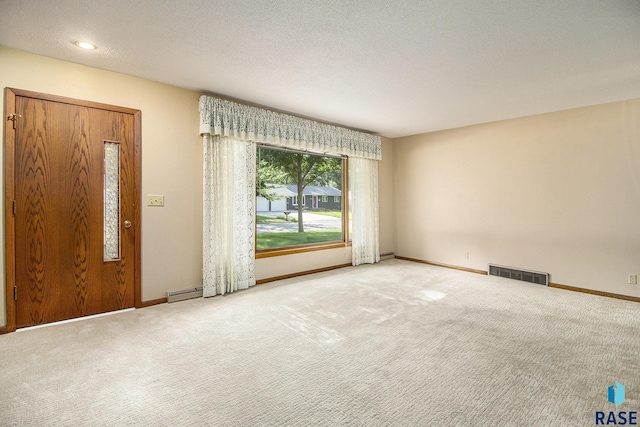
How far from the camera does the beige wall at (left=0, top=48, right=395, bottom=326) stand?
3113mm

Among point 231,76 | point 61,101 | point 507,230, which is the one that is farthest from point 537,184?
point 61,101

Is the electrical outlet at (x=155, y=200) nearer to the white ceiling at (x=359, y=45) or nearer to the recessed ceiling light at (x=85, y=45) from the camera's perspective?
the white ceiling at (x=359, y=45)

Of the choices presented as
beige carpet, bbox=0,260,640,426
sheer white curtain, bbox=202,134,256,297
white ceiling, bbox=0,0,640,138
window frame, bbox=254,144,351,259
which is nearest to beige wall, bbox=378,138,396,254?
window frame, bbox=254,144,351,259

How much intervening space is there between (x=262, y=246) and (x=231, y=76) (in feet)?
7.75

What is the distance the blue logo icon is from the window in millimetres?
3675

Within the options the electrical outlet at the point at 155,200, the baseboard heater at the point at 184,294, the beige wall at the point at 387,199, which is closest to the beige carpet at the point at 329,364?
the baseboard heater at the point at 184,294

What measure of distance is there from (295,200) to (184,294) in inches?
88.9

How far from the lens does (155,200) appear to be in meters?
3.45

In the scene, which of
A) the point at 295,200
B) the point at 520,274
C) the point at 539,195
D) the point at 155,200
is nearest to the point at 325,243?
the point at 295,200

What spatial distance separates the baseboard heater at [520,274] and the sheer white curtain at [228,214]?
3.78m

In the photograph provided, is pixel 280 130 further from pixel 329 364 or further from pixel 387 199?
pixel 329 364

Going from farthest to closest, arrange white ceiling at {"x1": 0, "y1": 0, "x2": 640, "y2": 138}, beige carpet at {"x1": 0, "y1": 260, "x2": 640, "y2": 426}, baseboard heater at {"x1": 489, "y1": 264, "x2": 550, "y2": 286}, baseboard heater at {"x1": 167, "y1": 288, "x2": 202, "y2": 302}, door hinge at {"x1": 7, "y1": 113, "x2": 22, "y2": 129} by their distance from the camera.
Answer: baseboard heater at {"x1": 489, "y1": 264, "x2": 550, "y2": 286}
baseboard heater at {"x1": 167, "y1": 288, "x2": 202, "y2": 302}
door hinge at {"x1": 7, "y1": 113, "x2": 22, "y2": 129}
white ceiling at {"x1": 0, "y1": 0, "x2": 640, "y2": 138}
beige carpet at {"x1": 0, "y1": 260, "x2": 640, "y2": 426}

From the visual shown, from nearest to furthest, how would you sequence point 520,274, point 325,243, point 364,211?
point 520,274 → point 325,243 → point 364,211

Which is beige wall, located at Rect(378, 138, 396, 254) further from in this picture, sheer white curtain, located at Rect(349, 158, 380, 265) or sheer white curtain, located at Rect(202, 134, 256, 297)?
sheer white curtain, located at Rect(202, 134, 256, 297)
